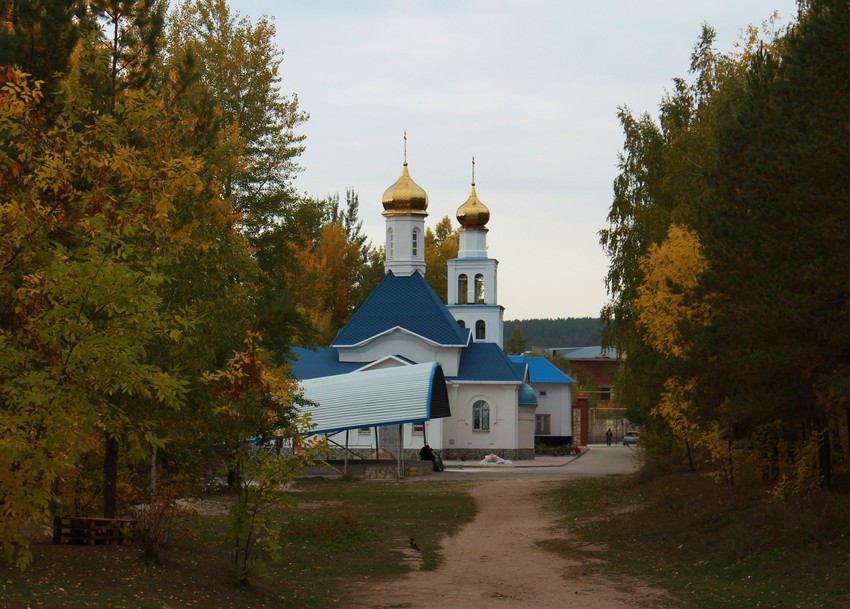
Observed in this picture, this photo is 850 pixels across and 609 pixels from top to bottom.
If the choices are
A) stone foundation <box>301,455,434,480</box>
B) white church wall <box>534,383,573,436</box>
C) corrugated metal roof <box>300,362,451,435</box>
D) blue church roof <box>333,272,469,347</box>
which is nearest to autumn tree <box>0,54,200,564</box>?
corrugated metal roof <box>300,362,451,435</box>

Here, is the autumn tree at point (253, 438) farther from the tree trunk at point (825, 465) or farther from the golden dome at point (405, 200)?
the golden dome at point (405, 200)

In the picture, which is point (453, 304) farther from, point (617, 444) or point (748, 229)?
point (748, 229)

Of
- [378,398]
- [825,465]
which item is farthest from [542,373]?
[825,465]

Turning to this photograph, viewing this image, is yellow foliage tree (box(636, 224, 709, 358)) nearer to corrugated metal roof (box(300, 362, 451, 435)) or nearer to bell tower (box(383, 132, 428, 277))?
corrugated metal roof (box(300, 362, 451, 435))

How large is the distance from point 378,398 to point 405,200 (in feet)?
62.2

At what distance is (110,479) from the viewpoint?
14727mm

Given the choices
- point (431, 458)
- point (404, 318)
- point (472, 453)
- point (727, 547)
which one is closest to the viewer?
point (727, 547)

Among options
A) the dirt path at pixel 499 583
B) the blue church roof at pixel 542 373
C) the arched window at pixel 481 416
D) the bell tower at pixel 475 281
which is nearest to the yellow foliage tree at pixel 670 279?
the dirt path at pixel 499 583

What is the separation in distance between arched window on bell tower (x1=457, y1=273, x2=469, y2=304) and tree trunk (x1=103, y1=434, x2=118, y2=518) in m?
48.2

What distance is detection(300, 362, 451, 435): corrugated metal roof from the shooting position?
38.3 metres

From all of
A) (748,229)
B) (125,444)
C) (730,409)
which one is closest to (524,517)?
(730,409)

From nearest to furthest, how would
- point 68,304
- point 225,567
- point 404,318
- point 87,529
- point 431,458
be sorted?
point 68,304 < point 225,567 < point 87,529 < point 431,458 < point 404,318

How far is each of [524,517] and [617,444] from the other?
64614 millimetres

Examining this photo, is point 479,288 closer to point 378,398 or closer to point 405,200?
point 405,200
